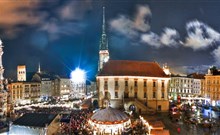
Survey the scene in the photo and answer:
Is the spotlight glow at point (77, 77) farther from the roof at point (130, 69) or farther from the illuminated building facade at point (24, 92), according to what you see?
the roof at point (130, 69)

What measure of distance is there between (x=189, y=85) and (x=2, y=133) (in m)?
72.4

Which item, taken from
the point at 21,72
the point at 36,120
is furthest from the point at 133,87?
the point at 21,72

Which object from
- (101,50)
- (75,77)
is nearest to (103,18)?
(101,50)

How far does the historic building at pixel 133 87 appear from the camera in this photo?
163 ft

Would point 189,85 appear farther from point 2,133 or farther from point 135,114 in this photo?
point 2,133

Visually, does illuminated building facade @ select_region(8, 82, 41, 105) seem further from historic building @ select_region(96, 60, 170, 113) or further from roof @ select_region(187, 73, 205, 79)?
roof @ select_region(187, 73, 205, 79)

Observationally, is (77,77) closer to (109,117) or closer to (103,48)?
(103,48)

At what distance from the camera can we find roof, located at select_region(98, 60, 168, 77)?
50.4 m

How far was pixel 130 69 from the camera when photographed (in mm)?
51438

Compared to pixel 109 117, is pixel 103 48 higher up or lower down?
higher up

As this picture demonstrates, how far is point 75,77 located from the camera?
367 ft

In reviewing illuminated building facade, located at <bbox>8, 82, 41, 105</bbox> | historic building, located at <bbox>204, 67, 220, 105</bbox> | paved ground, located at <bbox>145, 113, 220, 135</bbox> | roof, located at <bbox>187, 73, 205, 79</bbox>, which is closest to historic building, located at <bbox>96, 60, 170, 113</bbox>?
paved ground, located at <bbox>145, 113, 220, 135</bbox>

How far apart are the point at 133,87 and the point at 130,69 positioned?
3648 millimetres

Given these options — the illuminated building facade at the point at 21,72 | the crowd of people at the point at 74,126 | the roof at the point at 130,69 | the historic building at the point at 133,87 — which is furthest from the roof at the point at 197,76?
the crowd of people at the point at 74,126
